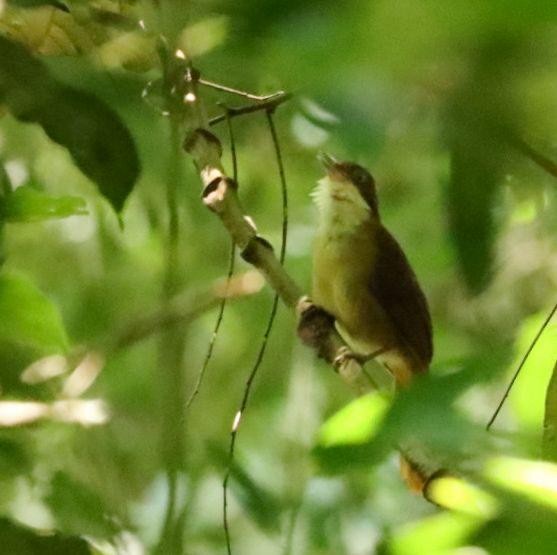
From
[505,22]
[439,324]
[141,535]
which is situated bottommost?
[505,22]

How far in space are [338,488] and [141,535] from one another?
52cm

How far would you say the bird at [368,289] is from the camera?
1.73 metres

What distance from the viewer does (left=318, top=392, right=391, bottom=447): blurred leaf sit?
0.45m

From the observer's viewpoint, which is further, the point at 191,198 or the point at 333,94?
the point at 191,198

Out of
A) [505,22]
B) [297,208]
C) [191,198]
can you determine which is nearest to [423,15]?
[505,22]

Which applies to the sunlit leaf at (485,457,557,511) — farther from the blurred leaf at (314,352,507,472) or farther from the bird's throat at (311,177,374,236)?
the bird's throat at (311,177,374,236)

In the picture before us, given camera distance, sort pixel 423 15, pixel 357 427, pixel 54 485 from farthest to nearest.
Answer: pixel 54 485 → pixel 357 427 → pixel 423 15

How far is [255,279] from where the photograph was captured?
1.62m

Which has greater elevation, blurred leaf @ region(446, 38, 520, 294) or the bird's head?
the bird's head

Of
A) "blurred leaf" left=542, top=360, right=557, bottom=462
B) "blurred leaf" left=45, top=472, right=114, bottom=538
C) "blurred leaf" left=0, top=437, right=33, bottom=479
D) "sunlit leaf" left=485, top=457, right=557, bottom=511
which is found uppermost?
"blurred leaf" left=0, top=437, right=33, bottom=479

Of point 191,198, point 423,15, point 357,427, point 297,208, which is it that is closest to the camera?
point 423,15

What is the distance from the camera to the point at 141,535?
143 cm

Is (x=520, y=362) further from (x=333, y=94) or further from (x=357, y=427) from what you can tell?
(x=333, y=94)

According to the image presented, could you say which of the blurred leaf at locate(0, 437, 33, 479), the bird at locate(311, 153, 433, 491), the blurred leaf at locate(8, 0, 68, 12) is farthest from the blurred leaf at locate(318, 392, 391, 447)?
the bird at locate(311, 153, 433, 491)
